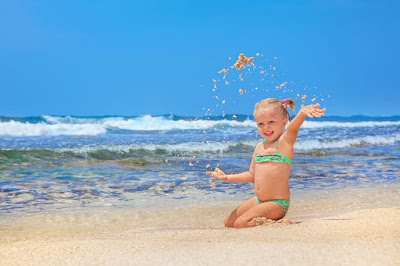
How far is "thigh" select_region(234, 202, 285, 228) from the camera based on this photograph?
347 centimetres

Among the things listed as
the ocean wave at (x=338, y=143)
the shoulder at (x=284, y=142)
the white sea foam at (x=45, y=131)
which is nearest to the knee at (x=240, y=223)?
the shoulder at (x=284, y=142)

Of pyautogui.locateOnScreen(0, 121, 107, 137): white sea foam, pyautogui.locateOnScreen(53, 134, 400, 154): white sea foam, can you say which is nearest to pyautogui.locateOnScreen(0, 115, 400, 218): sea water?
pyautogui.locateOnScreen(53, 134, 400, 154): white sea foam

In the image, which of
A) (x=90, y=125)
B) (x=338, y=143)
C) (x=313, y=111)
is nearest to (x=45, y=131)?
(x=90, y=125)

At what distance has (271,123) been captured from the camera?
3.54 metres

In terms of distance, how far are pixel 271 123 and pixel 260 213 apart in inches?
29.2

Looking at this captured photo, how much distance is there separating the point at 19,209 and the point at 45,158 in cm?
501

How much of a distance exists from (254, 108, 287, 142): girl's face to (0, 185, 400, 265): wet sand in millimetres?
754

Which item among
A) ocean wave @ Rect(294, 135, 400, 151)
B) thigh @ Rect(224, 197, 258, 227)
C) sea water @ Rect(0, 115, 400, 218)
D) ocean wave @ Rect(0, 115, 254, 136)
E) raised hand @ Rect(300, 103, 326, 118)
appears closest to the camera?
raised hand @ Rect(300, 103, 326, 118)

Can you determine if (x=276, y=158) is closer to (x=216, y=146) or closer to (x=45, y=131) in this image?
(x=216, y=146)

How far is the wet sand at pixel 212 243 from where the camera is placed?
7.26ft

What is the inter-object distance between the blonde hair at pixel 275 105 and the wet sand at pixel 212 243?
927 millimetres

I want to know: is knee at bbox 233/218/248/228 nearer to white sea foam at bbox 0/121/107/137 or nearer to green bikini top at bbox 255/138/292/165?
green bikini top at bbox 255/138/292/165

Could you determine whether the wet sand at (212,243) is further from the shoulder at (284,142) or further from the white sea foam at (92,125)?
the white sea foam at (92,125)

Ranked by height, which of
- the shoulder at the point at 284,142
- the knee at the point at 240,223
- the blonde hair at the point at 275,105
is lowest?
the knee at the point at 240,223
